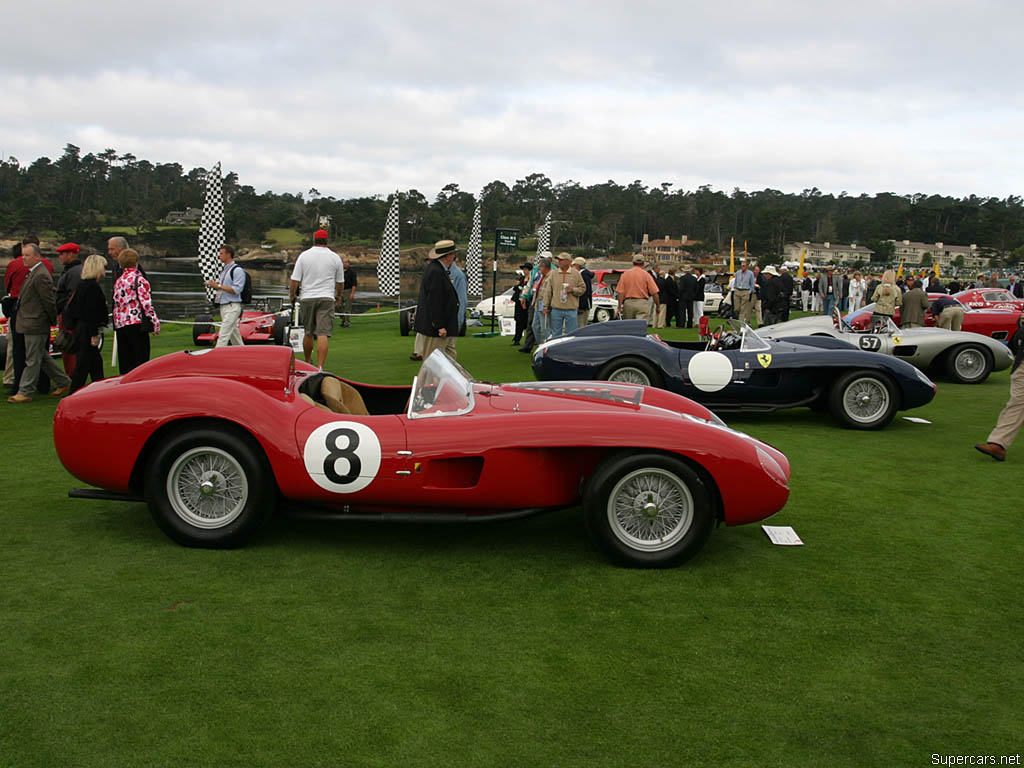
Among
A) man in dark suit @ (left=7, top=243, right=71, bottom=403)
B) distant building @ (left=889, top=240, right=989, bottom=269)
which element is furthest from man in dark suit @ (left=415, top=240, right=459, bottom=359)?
distant building @ (left=889, top=240, right=989, bottom=269)

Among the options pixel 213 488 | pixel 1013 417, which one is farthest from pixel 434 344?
pixel 1013 417

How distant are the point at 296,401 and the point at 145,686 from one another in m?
2.02

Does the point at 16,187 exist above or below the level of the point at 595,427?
above

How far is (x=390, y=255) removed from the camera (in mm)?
35000

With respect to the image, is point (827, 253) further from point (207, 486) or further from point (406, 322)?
point (207, 486)

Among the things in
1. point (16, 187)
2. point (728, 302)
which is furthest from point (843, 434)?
point (16, 187)

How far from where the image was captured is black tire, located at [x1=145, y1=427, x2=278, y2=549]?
4.66m

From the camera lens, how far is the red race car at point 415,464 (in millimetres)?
4578

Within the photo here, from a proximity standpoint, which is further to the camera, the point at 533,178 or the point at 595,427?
the point at 533,178

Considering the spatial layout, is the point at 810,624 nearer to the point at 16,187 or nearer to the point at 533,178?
the point at 16,187

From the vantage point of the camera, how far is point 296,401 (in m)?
4.94

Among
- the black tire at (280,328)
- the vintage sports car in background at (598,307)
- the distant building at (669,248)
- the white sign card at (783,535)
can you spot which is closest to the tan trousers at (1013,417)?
the white sign card at (783,535)

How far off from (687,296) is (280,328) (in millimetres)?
12037

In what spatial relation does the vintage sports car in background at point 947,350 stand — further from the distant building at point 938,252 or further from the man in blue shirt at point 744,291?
the distant building at point 938,252
